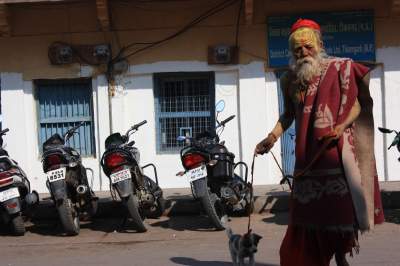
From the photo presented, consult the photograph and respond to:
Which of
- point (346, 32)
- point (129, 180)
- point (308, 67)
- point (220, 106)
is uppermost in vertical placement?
point (346, 32)

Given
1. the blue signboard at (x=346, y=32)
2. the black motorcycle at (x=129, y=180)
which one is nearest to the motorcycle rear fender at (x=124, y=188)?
the black motorcycle at (x=129, y=180)

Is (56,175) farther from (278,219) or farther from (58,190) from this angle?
(278,219)

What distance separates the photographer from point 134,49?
10594 millimetres

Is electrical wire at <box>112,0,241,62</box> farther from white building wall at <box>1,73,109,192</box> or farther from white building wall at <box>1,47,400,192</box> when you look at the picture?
white building wall at <box>1,73,109,192</box>

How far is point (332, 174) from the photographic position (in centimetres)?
380

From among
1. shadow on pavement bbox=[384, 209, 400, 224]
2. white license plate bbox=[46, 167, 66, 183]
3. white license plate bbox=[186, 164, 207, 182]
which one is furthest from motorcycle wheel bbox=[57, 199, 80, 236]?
shadow on pavement bbox=[384, 209, 400, 224]

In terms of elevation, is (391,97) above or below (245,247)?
above

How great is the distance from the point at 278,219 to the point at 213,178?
1.12 meters

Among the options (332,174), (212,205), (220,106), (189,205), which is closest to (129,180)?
(212,205)

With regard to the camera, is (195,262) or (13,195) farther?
(13,195)

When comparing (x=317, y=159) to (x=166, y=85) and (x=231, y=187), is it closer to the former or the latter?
(x=231, y=187)

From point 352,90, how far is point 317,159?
1.45ft

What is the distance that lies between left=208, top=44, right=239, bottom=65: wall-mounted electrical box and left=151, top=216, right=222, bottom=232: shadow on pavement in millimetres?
2861

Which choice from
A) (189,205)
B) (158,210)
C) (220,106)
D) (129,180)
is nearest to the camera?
(129,180)
